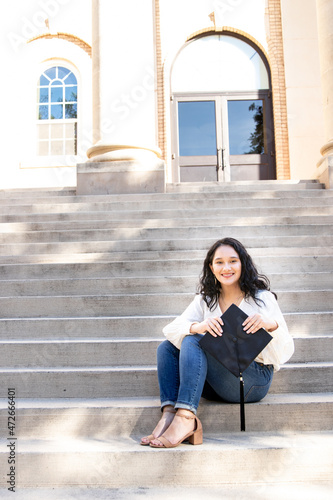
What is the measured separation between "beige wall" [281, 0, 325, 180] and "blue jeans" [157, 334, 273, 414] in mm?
8401

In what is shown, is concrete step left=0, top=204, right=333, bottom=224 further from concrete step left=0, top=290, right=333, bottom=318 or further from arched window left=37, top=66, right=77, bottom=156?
arched window left=37, top=66, right=77, bottom=156

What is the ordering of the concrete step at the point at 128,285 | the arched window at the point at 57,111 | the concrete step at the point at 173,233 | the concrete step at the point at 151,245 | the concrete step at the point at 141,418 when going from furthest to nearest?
1. the arched window at the point at 57,111
2. the concrete step at the point at 173,233
3. the concrete step at the point at 151,245
4. the concrete step at the point at 128,285
5. the concrete step at the point at 141,418

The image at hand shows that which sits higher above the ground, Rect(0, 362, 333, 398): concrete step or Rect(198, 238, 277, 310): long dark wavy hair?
Rect(198, 238, 277, 310): long dark wavy hair

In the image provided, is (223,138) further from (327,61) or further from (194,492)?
(194,492)

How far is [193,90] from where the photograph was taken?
11.2 metres

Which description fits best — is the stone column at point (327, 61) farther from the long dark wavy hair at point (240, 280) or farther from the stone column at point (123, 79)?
the long dark wavy hair at point (240, 280)

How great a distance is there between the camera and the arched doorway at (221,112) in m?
10.9

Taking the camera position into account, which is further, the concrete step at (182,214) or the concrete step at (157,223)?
the concrete step at (182,214)

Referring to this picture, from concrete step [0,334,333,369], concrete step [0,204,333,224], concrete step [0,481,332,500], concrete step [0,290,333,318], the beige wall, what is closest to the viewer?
concrete step [0,481,332,500]

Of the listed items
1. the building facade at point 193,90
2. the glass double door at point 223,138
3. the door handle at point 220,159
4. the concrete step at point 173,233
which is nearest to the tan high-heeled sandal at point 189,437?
the concrete step at point 173,233

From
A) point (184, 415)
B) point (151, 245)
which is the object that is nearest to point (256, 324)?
point (184, 415)

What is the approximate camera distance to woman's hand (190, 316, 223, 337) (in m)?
2.73

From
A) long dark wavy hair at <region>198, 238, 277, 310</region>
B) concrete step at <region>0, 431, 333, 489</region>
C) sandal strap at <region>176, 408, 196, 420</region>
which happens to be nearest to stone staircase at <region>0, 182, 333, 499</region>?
concrete step at <region>0, 431, 333, 489</region>

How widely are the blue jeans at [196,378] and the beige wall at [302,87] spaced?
8.40 m
